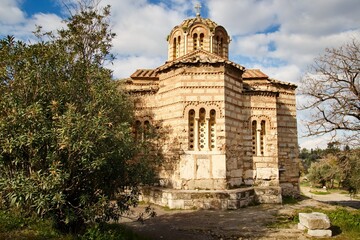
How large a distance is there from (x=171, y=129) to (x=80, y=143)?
7794 mm

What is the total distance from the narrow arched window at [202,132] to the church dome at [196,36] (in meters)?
5.84

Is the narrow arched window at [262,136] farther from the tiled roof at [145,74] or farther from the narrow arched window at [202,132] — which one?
the tiled roof at [145,74]

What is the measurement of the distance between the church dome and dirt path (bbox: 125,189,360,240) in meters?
9.62

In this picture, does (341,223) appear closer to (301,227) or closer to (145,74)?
(301,227)

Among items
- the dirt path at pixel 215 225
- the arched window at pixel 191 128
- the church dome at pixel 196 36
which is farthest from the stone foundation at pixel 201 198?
the church dome at pixel 196 36

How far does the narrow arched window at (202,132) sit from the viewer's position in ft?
39.8

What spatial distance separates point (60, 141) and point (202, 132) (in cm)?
791

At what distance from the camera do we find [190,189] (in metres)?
11.6

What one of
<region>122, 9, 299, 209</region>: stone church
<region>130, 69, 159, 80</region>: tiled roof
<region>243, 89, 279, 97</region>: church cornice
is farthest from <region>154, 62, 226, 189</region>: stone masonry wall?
<region>130, 69, 159, 80</region>: tiled roof

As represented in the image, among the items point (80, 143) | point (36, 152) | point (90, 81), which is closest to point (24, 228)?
point (36, 152)

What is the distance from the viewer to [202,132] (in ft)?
40.2

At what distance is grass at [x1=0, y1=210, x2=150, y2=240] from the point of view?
227 inches

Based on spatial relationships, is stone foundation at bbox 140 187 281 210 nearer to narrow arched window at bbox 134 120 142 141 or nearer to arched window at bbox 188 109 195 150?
arched window at bbox 188 109 195 150

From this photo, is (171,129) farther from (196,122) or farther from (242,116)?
(242,116)
